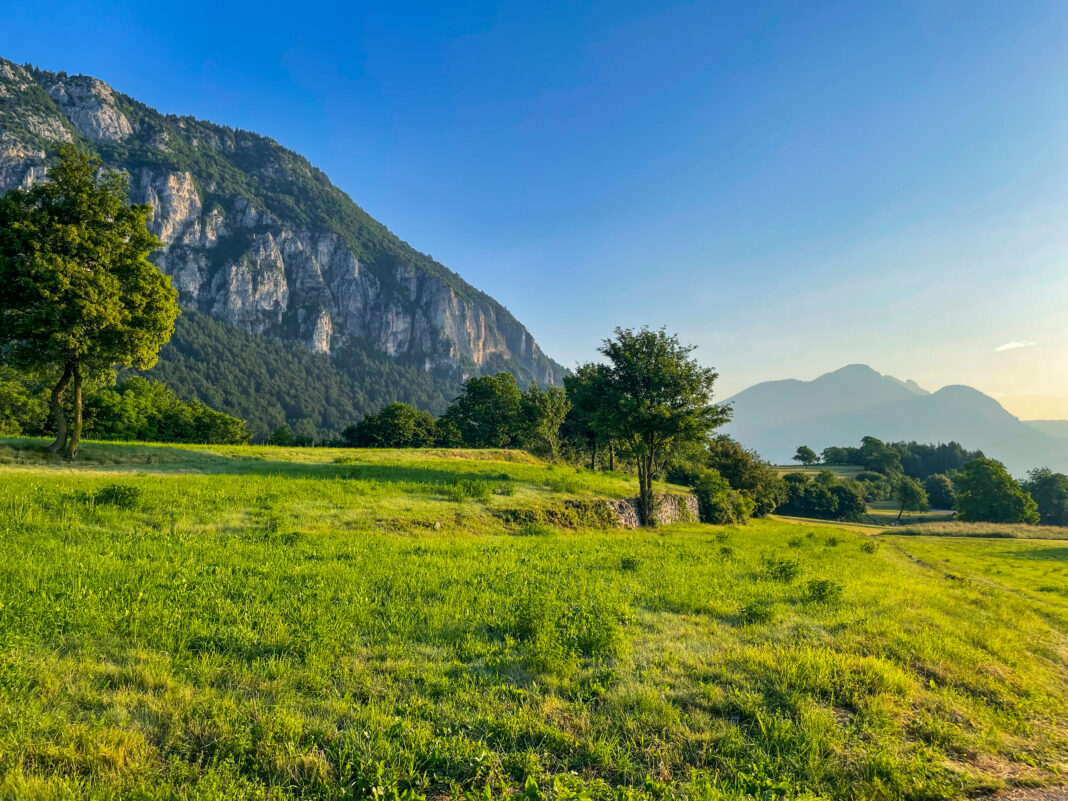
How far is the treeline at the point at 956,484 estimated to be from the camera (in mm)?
68750

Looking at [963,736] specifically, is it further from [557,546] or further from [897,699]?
[557,546]

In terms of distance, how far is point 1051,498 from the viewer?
80.7 meters

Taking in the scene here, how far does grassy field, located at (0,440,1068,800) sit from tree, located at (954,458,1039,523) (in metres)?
80.7

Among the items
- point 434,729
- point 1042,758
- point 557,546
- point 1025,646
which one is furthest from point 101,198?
point 1025,646

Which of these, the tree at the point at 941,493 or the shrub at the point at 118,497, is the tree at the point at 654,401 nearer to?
the shrub at the point at 118,497

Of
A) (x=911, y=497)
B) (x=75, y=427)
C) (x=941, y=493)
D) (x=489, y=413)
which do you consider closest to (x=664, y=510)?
(x=75, y=427)

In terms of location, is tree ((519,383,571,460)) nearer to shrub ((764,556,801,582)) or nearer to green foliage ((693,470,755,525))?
green foliage ((693,470,755,525))

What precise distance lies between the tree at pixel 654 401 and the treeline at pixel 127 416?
5957 centimetres

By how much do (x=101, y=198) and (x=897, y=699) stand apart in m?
33.6

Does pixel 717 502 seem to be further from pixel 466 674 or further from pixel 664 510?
pixel 466 674

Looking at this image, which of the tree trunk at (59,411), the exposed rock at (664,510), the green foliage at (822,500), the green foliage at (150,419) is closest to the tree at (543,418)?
the exposed rock at (664,510)

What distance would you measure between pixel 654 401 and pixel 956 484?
4074 inches

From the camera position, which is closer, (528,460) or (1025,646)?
(1025,646)

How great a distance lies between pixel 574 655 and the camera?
6.76 metres
